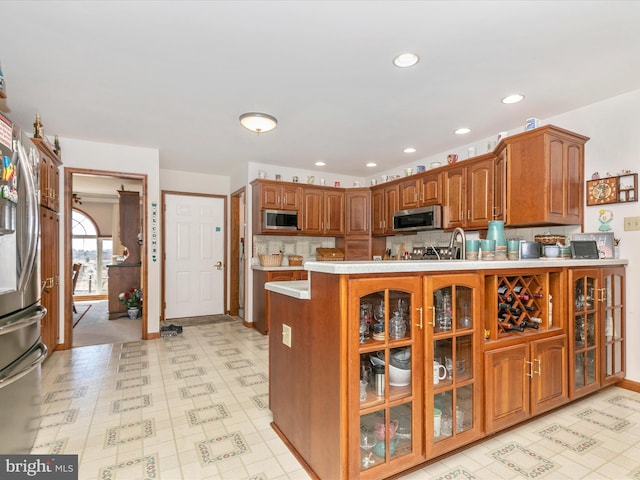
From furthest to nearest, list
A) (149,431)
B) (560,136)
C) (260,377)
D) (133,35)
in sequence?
(260,377), (560,136), (149,431), (133,35)

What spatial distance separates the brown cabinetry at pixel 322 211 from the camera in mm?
5215

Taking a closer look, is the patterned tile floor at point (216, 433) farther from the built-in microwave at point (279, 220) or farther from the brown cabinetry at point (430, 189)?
the brown cabinetry at point (430, 189)

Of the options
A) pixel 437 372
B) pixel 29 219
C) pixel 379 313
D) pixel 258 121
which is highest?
pixel 258 121

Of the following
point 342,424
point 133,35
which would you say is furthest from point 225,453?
point 133,35

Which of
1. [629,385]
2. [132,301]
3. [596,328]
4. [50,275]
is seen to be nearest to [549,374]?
[596,328]

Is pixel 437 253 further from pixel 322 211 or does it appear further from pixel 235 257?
pixel 235 257

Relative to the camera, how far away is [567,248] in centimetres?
297

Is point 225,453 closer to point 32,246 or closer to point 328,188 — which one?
point 32,246

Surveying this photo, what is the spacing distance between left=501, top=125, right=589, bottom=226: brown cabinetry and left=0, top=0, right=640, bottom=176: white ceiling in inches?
15.2

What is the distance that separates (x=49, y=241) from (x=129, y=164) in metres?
1.32

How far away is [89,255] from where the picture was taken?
8.50 m

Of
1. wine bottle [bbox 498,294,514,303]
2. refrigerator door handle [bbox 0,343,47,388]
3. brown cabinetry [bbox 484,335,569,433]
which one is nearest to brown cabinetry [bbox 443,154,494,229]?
wine bottle [bbox 498,294,514,303]

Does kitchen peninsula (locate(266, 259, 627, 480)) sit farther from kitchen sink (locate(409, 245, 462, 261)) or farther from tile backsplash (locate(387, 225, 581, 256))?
kitchen sink (locate(409, 245, 462, 261))

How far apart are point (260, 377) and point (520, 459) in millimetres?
2113
